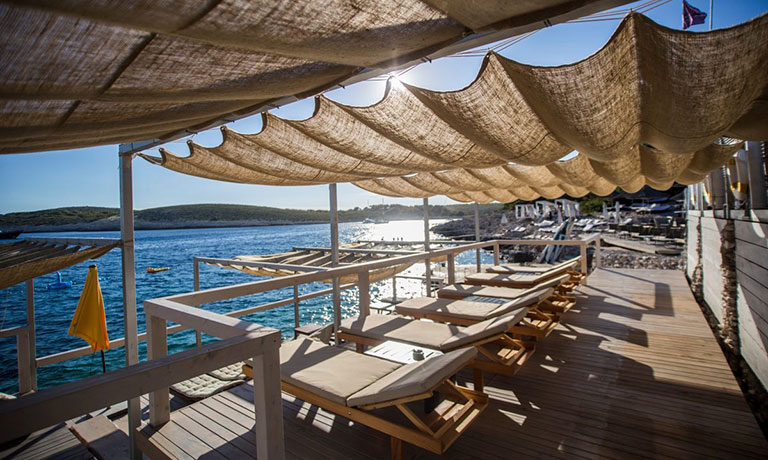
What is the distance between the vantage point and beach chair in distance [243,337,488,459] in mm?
1964

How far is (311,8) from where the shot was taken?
1.27m

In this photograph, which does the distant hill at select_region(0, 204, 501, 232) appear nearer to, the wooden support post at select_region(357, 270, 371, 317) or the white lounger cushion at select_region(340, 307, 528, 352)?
the wooden support post at select_region(357, 270, 371, 317)

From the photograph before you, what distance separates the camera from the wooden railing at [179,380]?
0.91 meters

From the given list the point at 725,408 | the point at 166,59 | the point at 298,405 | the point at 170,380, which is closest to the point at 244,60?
the point at 166,59

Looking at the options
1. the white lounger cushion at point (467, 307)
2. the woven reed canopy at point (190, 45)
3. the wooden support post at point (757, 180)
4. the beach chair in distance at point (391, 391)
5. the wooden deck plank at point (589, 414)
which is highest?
the woven reed canopy at point (190, 45)

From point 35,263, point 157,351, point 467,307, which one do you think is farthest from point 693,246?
point 35,263

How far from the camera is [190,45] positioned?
4.71 feet

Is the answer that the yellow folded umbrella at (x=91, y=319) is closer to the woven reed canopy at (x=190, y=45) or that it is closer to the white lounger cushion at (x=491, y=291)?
the woven reed canopy at (x=190, y=45)

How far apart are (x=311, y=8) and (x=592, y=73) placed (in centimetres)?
157

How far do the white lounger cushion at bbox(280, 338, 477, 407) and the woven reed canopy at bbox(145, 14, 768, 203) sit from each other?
163cm

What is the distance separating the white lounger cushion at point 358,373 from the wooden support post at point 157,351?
2.47 ft

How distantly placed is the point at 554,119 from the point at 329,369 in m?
2.29

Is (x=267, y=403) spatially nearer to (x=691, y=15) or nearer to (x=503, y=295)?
(x=503, y=295)

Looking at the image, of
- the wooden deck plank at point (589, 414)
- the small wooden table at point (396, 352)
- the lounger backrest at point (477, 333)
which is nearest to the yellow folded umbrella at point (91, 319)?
the wooden deck plank at point (589, 414)
